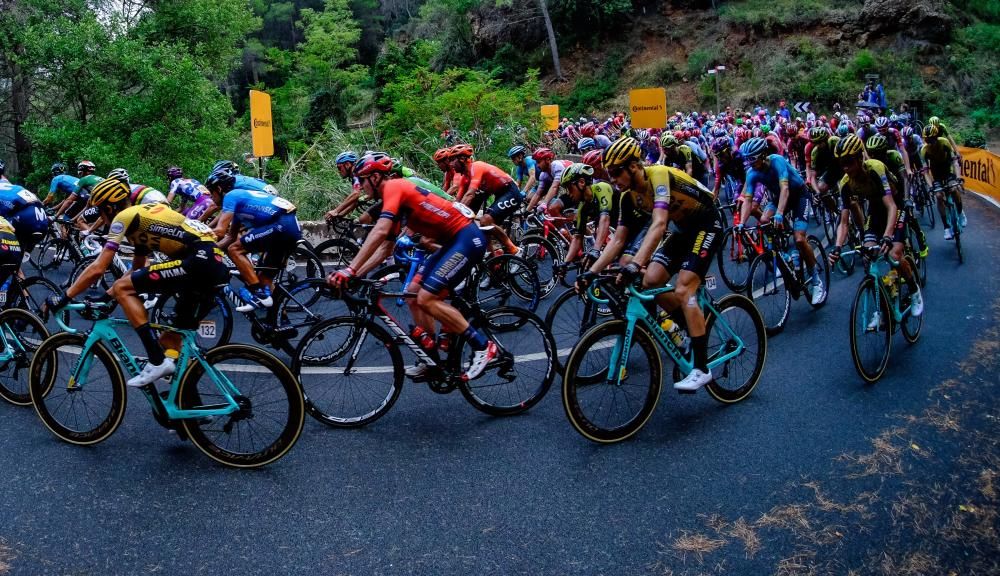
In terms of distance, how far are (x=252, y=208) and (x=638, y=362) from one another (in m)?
5.05

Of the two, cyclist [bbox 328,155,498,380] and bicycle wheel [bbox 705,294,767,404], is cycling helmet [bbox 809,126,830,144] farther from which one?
cyclist [bbox 328,155,498,380]

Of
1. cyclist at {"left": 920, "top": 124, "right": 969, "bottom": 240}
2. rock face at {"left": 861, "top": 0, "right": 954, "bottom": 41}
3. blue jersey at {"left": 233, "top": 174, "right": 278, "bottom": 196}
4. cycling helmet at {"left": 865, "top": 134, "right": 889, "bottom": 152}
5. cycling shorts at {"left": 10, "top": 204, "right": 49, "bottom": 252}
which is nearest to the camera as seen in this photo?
blue jersey at {"left": 233, "top": 174, "right": 278, "bottom": 196}

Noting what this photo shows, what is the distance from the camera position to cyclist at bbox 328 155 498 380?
5789mm

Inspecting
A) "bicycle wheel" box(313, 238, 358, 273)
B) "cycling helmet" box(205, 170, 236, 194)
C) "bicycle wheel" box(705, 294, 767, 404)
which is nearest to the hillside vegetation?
"bicycle wheel" box(313, 238, 358, 273)

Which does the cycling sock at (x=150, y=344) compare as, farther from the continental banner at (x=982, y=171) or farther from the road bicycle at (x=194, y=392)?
the continental banner at (x=982, y=171)

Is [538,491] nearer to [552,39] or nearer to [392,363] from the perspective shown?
[392,363]

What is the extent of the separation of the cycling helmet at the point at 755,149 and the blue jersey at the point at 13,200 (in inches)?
370

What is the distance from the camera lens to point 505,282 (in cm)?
927

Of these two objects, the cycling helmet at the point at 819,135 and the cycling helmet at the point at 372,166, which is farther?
the cycling helmet at the point at 819,135

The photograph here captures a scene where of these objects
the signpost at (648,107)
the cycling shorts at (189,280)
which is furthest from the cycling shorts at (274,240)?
the signpost at (648,107)

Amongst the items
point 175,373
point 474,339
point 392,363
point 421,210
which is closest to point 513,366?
point 474,339

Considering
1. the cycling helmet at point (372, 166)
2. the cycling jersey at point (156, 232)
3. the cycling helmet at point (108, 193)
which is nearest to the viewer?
the cycling jersey at point (156, 232)

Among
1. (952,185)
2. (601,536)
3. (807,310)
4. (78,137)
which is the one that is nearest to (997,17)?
(952,185)

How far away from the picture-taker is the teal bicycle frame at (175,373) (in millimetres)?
5133
